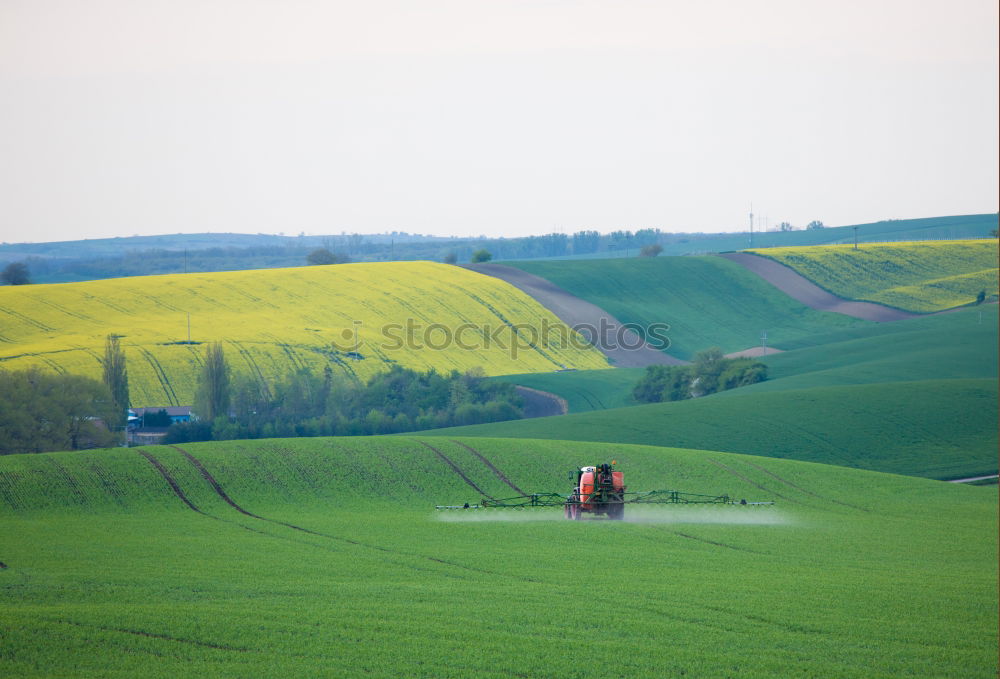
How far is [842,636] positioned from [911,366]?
6940 centimetres

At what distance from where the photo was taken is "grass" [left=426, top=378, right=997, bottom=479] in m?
57.5

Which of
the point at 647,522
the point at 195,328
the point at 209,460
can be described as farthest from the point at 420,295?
the point at 647,522

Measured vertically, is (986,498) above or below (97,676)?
below

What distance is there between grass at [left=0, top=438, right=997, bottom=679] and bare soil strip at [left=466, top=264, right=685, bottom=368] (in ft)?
186

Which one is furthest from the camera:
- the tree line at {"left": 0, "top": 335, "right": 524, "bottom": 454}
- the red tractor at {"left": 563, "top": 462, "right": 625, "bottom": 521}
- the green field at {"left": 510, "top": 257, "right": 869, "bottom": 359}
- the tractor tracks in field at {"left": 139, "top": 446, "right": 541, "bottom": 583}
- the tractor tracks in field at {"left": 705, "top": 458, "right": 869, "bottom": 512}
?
the green field at {"left": 510, "top": 257, "right": 869, "bottom": 359}

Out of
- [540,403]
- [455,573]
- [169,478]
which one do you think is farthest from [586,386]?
[455,573]

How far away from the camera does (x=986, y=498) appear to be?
4534 cm

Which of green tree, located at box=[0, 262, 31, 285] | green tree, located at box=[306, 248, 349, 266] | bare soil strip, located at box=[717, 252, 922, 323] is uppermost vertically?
green tree, located at box=[306, 248, 349, 266]

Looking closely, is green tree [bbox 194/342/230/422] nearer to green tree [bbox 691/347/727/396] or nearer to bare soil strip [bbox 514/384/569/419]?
bare soil strip [bbox 514/384/569/419]

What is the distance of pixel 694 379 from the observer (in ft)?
284

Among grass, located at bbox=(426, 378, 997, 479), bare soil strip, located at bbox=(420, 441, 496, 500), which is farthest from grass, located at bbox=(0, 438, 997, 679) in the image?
grass, located at bbox=(426, 378, 997, 479)

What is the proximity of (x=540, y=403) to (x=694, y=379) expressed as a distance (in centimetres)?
1310

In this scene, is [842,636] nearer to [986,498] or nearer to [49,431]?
[986,498]

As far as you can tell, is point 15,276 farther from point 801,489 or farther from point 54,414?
point 801,489
